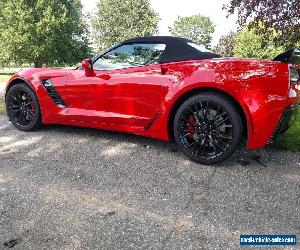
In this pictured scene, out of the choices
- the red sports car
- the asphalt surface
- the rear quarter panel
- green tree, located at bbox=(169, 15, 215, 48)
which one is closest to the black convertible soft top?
the red sports car

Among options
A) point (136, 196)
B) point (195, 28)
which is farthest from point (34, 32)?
point (195, 28)

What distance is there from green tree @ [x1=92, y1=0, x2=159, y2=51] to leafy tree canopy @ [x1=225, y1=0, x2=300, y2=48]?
38103 mm

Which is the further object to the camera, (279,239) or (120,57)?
(120,57)

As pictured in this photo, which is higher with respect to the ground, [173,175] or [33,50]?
[33,50]

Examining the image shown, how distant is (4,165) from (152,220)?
2.05 m

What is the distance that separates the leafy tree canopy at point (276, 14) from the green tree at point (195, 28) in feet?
297

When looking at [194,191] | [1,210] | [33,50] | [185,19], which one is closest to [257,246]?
[194,191]

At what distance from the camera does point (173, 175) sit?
11.6 feet

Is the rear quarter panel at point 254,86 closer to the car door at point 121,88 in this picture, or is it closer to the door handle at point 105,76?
the car door at point 121,88

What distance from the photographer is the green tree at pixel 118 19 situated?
47719mm

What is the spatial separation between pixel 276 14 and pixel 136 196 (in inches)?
343

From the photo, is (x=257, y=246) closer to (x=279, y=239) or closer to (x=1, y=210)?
(x=279, y=239)

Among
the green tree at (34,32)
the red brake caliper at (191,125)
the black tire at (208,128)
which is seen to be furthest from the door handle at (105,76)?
the green tree at (34,32)

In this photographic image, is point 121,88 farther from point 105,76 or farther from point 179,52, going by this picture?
point 179,52
